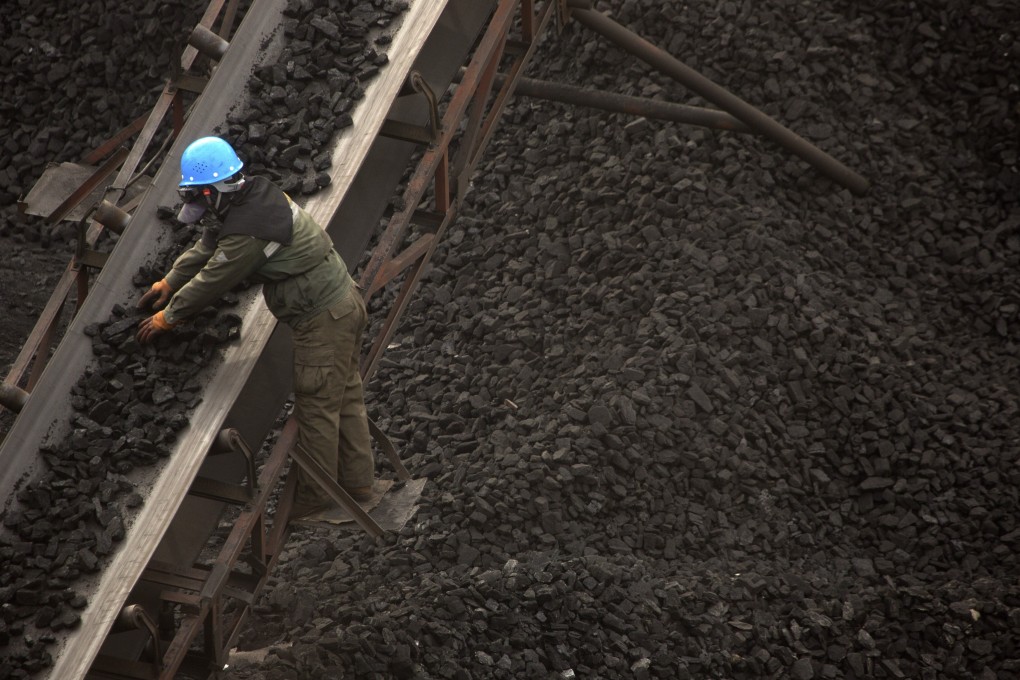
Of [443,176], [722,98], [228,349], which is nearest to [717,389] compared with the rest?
[722,98]

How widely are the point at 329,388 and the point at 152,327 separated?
0.98m

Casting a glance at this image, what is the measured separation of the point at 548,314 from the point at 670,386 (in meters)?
1.33

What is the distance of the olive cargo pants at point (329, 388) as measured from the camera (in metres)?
6.16

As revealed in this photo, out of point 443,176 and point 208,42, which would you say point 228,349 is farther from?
point 208,42

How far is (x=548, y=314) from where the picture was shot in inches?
379

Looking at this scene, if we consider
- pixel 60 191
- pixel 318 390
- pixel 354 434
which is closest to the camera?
pixel 318 390

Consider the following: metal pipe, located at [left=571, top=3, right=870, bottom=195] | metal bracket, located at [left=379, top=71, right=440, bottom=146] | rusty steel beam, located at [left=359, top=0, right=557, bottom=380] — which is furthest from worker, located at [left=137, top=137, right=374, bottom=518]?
metal pipe, located at [left=571, top=3, right=870, bottom=195]

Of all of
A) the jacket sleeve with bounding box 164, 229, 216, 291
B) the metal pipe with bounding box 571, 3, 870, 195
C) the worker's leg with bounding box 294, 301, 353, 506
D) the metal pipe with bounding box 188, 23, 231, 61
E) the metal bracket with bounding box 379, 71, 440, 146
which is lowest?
the worker's leg with bounding box 294, 301, 353, 506

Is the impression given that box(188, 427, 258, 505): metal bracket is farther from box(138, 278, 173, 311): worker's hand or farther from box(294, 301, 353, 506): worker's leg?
box(138, 278, 173, 311): worker's hand

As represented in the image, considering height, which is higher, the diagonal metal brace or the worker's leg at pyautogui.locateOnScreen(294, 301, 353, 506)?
the worker's leg at pyautogui.locateOnScreen(294, 301, 353, 506)

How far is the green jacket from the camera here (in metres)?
5.79

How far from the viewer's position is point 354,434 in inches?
267

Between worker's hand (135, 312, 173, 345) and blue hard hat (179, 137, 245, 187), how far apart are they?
696mm

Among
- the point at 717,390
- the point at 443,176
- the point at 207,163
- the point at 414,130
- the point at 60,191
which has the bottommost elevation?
the point at 60,191
